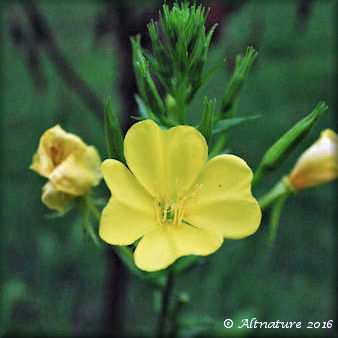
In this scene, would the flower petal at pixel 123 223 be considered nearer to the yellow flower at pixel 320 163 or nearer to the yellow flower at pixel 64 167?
the yellow flower at pixel 64 167

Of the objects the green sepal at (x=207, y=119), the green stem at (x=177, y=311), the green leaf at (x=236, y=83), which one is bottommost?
the green stem at (x=177, y=311)

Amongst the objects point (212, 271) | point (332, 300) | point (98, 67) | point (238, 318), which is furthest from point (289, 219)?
point (98, 67)

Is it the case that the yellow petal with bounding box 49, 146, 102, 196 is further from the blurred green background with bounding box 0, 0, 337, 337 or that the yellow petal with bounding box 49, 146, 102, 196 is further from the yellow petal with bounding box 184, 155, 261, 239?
the blurred green background with bounding box 0, 0, 337, 337

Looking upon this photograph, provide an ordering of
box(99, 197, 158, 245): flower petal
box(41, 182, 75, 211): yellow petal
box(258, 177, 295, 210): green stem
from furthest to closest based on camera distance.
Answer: box(258, 177, 295, 210): green stem < box(41, 182, 75, 211): yellow petal < box(99, 197, 158, 245): flower petal

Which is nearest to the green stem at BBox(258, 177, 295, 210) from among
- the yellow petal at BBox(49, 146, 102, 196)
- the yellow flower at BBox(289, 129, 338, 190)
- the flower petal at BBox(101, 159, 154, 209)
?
the yellow flower at BBox(289, 129, 338, 190)

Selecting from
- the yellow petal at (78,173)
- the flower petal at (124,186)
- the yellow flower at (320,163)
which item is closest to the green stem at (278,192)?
the yellow flower at (320,163)

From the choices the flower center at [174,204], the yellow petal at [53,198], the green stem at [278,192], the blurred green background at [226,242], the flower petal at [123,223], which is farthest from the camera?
the blurred green background at [226,242]
